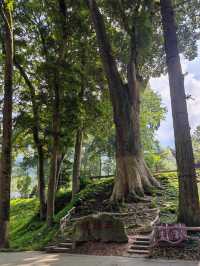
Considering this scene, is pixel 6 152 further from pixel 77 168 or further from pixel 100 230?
pixel 77 168

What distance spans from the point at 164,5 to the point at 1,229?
27.5 feet

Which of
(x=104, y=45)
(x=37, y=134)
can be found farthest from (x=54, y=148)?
(x=104, y=45)

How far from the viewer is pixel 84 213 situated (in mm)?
12211

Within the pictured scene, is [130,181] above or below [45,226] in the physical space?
above

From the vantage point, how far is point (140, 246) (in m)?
7.15

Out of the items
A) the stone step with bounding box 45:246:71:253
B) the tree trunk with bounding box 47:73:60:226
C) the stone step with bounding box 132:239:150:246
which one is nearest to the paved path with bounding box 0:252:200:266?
the stone step with bounding box 45:246:71:253

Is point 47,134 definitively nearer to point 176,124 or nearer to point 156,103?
point 176,124

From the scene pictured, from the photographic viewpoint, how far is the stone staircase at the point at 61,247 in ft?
25.1

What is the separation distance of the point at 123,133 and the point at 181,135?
532 cm

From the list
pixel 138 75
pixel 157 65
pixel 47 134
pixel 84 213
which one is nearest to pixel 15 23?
pixel 47 134

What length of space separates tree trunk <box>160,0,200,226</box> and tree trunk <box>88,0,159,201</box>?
15.8ft

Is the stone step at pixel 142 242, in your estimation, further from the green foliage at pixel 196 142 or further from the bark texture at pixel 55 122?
the green foliage at pixel 196 142

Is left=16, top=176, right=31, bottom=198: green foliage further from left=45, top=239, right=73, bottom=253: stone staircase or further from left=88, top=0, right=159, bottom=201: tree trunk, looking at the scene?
left=45, top=239, right=73, bottom=253: stone staircase

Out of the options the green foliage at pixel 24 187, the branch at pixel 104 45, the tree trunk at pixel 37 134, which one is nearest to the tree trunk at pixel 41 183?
the tree trunk at pixel 37 134
